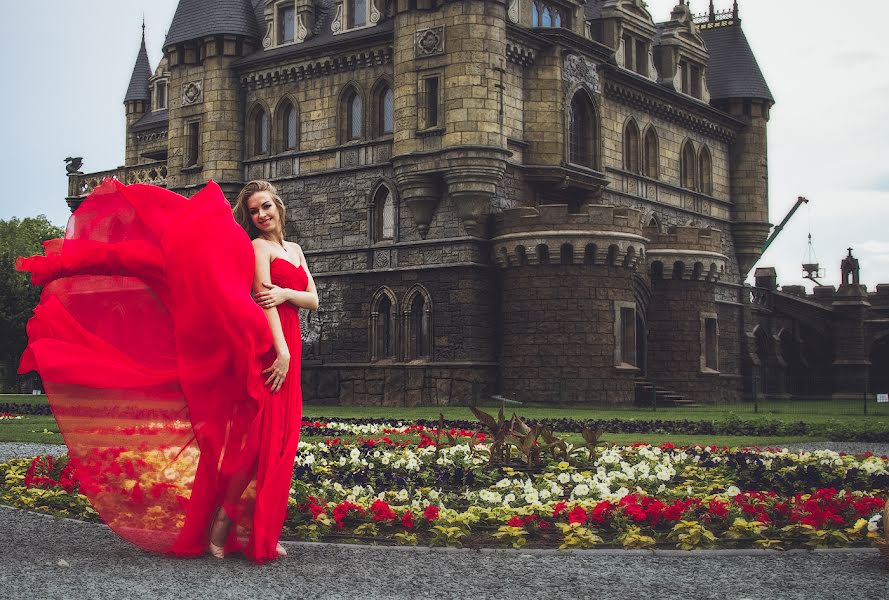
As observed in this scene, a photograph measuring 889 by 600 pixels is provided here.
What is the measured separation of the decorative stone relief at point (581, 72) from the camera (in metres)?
34.1

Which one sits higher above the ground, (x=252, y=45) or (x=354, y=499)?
(x=252, y=45)

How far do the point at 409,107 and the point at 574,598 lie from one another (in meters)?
26.2

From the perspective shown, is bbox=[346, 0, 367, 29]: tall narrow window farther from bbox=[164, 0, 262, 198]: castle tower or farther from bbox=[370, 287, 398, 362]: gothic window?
bbox=[370, 287, 398, 362]: gothic window

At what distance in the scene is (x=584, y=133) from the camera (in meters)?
35.2

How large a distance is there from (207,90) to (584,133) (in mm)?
12294

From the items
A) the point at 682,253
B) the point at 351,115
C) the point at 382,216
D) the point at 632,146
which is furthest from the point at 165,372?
the point at 632,146

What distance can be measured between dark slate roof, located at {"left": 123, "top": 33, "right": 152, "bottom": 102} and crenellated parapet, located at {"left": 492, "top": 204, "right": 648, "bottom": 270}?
26.1 metres

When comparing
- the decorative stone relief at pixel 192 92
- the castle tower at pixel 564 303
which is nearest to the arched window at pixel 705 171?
the castle tower at pixel 564 303

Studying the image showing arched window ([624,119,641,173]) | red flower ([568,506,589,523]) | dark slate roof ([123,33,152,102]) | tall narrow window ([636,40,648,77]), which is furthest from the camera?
dark slate roof ([123,33,152,102])

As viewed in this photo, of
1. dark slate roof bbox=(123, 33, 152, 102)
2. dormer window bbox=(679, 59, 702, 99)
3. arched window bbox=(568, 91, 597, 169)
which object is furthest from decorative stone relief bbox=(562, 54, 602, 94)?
dark slate roof bbox=(123, 33, 152, 102)

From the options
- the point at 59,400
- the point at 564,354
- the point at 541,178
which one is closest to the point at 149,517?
the point at 59,400

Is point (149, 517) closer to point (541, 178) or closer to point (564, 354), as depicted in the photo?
point (564, 354)

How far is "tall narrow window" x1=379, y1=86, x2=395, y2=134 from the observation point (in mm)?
33781

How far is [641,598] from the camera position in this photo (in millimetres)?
6637
